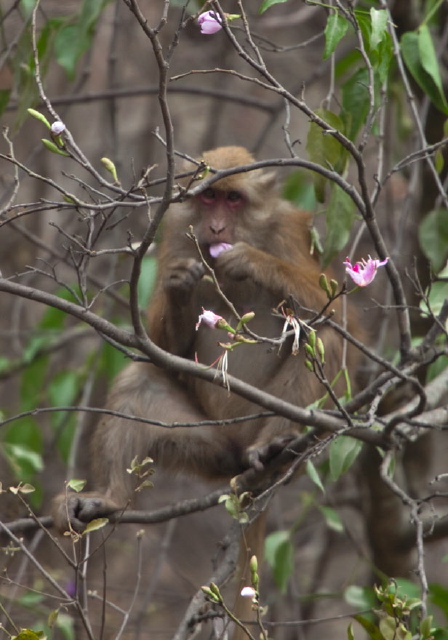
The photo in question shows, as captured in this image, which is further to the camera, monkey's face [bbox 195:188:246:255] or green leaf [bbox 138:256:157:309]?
green leaf [bbox 138:256:157:309]

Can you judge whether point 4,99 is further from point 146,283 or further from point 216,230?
point 146,283

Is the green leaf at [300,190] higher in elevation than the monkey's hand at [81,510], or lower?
higher

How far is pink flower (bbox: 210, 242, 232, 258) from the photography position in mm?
5207

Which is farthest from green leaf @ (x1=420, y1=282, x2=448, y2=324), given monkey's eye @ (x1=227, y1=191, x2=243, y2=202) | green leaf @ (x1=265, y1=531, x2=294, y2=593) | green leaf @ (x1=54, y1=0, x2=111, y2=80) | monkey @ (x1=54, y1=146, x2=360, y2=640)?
green leaf @ (x1=54, y1=0, x2=111, y2=80)

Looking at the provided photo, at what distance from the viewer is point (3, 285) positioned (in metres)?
3.05

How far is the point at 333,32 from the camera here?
12.3ft

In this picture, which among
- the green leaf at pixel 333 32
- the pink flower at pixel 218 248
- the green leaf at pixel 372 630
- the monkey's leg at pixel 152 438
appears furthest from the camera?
the monkey's leg at pixel 152 438

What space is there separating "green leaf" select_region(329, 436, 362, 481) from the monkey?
90cm

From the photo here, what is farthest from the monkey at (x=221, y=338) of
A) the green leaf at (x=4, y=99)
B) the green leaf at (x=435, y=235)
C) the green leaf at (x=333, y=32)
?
the green leaf at (x=333, y=32)

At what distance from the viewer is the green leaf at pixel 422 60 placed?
415 cm

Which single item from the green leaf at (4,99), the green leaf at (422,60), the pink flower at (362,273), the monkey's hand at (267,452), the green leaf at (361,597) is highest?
the green leaf at (422,60)

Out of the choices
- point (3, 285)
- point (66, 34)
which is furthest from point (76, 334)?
point (3, 285)

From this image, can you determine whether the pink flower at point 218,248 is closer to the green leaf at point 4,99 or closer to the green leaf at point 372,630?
the green leaf at point 4,99

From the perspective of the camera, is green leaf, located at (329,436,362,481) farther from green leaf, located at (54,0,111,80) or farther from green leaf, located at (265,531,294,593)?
green leaf, located at (54,0,111,80)
